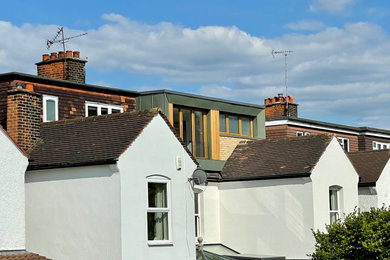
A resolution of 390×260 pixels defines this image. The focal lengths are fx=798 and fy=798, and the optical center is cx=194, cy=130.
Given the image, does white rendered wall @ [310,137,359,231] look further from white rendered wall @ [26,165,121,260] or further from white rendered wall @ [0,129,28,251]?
white rendered wall @ [0,129,28,251]

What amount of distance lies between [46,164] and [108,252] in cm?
311

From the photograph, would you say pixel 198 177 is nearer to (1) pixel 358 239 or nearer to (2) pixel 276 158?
(1) pixel 358 239

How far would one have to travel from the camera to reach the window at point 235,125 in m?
32.2

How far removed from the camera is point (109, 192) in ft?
70.6

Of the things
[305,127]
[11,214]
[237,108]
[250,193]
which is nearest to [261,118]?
[237,108]

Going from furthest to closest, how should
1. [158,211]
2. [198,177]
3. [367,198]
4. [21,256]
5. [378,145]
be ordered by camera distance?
[378,145], [367,198], [198,177], [158,211], [21,256]

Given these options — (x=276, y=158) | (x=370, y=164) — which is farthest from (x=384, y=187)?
(x=276, y=158)

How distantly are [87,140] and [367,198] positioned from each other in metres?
15.7

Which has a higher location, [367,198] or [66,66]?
[66,66]

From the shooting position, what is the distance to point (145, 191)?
22.2 metres

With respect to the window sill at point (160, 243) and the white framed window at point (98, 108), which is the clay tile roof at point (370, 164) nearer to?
the white framed window at point (98, 108)

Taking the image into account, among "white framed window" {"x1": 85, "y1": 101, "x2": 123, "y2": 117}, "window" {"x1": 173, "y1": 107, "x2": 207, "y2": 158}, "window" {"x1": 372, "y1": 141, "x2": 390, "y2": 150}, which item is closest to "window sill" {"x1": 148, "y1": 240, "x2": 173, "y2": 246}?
"white framed window" {"x1": 85, "y1": 101, "x2": 123, "y2": 117}

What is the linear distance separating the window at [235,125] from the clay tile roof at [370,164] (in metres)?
5.32

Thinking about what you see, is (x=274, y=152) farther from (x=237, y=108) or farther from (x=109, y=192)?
(x=109, y=192)
